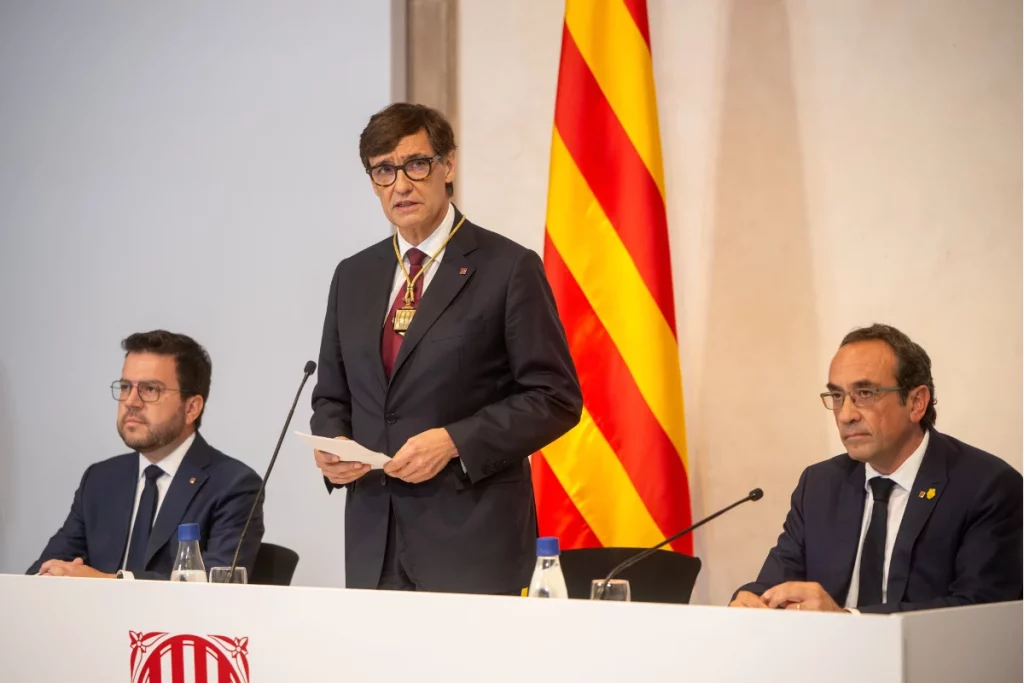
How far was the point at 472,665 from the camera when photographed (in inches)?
69.9

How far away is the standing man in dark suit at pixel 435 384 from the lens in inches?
92.7

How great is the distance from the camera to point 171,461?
3381 millimetres

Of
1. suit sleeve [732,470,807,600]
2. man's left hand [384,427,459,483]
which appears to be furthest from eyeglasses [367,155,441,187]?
suit sleeve [732,470,807,600]

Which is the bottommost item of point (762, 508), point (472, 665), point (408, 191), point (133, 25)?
point (472, 665)

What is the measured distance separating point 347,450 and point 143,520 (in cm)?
138

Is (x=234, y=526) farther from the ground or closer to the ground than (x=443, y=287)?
closer to the ground

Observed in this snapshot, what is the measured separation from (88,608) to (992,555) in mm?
1847

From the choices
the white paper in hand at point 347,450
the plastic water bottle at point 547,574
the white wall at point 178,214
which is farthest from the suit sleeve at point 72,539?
the plastic water bottle at point 547,574

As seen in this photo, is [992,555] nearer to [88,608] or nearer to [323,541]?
[88,608]

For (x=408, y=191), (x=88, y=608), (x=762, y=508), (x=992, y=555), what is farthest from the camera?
(x=762, y=508)

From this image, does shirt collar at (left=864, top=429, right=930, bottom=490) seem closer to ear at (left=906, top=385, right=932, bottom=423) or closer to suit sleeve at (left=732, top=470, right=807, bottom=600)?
ear at (left=906, top=385, right=932, bottom=423)

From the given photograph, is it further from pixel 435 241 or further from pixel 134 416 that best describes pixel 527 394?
pixel 134 416

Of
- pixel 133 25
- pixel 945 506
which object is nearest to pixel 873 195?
pixel 945 506

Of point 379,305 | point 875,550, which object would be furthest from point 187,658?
point 875,550
